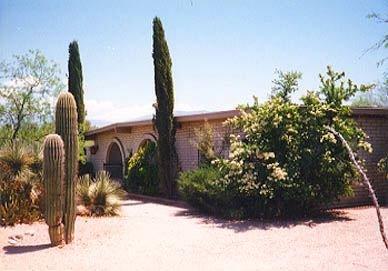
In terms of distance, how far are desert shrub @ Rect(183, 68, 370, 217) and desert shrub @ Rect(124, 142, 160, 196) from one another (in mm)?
6181

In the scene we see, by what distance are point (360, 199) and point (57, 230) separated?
9515 millimetres

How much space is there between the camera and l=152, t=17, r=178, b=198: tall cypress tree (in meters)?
15.9

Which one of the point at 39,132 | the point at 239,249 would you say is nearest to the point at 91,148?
the point at 39,132

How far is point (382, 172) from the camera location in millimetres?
13422

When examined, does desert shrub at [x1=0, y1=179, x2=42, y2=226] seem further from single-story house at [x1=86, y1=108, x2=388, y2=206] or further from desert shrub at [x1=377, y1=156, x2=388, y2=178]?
desert shrub at [x1=377, y1=156, x2=388, y2=178]

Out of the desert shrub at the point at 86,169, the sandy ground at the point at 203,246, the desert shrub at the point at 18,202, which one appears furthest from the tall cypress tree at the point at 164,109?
the desert shrub at the point at 86,169

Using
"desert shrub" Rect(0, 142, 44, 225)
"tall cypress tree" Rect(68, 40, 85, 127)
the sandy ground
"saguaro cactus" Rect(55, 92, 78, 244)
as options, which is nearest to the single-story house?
"tall cypress tree" Rect(68, 40, 85, 127)

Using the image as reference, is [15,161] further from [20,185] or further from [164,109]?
[164,109]

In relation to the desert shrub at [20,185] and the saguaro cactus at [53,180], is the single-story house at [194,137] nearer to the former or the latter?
the desert shrub at [20,185]

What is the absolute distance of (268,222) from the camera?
1058 centimetres

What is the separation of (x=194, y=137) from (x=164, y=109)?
1540mm

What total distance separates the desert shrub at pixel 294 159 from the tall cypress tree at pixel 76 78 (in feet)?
46.9

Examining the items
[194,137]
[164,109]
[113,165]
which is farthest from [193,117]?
[113,165]

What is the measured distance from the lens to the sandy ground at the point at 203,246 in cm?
691
